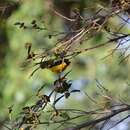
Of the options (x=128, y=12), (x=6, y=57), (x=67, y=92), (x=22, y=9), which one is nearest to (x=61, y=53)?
(x=67, y=92)

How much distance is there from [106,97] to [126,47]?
21 cm

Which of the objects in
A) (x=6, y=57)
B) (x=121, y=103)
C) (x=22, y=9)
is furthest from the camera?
(x=6, y=57)

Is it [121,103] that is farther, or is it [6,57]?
[6,57]

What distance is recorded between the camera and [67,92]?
79.6 inches

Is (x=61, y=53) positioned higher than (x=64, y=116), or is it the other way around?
(x=61, y=53)

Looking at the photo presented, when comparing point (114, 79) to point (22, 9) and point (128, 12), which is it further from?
point (128, 12)

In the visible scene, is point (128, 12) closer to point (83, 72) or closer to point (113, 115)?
point (113, 115)

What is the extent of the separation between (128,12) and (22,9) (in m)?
1.72

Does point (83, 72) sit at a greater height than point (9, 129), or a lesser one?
lesser

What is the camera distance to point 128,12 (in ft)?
6.79

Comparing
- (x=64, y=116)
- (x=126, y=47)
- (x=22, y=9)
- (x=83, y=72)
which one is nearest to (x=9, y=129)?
(x=64, y=116)

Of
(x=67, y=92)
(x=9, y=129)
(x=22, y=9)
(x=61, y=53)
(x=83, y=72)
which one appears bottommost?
(x=83, y=72)

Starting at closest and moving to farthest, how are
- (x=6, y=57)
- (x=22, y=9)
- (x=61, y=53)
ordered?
(x=61, y=53) → (x=22, y=9) → (x=6, y=57)

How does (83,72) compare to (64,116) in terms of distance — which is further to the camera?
(83,72)
